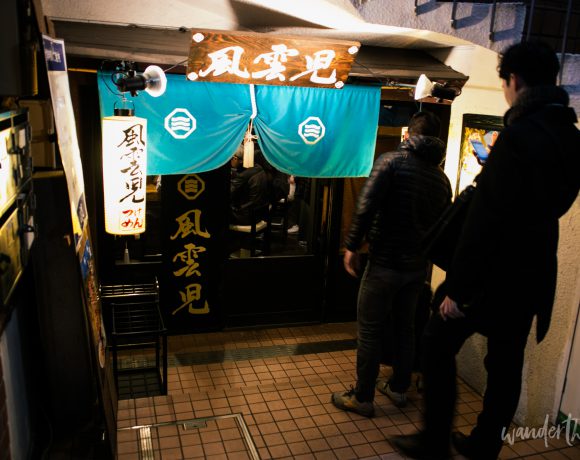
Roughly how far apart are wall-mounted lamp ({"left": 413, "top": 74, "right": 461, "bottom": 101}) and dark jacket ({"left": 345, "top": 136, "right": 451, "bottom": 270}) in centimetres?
171

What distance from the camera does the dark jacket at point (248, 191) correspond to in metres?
8.55

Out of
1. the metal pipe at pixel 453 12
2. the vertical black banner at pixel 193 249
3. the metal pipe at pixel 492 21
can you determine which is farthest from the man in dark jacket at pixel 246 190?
the metal pipe at pixel 492 21

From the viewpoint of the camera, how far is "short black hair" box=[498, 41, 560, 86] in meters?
3.57

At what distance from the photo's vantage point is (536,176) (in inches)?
136

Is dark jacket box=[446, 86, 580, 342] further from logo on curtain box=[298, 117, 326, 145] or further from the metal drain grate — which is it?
logo on curtain box=[298, 117, 326, 145]

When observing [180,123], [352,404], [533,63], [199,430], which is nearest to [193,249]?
[180,123]

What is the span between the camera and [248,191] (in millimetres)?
8656

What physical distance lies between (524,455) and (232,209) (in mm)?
5292

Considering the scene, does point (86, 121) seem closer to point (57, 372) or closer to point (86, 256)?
point (86, 256)

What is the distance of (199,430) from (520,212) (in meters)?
3.51

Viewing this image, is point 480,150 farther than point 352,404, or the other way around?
point 480,150

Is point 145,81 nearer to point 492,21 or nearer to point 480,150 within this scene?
point 492,21

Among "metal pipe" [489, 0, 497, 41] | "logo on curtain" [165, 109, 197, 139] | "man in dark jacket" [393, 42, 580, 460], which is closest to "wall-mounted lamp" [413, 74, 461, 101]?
"metal pipe" [489, 0, 497, 41]

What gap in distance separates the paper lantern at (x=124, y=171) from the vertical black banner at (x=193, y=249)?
159 cm
